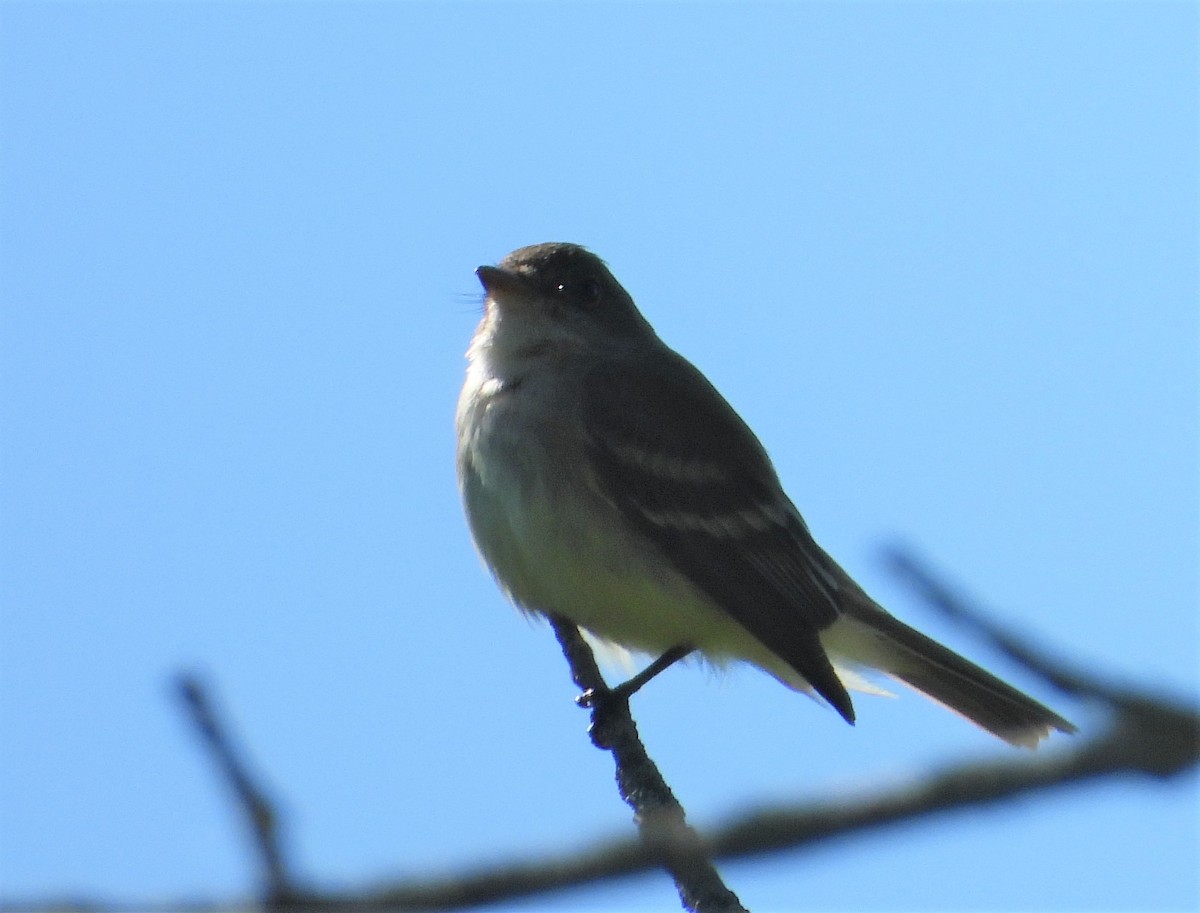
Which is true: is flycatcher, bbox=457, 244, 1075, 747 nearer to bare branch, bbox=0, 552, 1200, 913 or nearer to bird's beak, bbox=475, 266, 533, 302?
bird's beak, bbox=475, 266, 533, 302

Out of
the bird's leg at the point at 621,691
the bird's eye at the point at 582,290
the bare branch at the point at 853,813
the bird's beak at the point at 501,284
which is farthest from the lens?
the bird's eye at the point at 582,290

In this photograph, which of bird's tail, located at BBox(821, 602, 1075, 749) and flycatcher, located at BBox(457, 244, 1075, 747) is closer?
flycatcher, located at BBox(457, 244, 1075, 747)

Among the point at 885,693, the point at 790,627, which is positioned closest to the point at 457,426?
the point at 790,627

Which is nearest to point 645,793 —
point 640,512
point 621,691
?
point 621,691

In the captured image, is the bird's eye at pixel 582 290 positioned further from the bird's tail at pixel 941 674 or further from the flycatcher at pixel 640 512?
the bird's tail at pixel 941 674

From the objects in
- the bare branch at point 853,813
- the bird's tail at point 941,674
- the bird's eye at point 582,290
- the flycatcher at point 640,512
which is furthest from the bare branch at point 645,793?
the bird's eye at point 582,290

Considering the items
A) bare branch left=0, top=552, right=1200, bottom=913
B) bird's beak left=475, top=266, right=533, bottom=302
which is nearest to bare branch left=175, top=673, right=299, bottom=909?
bare branch left=0, top=552, right=1200, bottom=913

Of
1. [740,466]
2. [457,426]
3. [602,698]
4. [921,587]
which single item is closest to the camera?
[921,587]

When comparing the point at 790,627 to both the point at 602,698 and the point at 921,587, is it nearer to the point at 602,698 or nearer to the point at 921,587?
the point at 602,698
